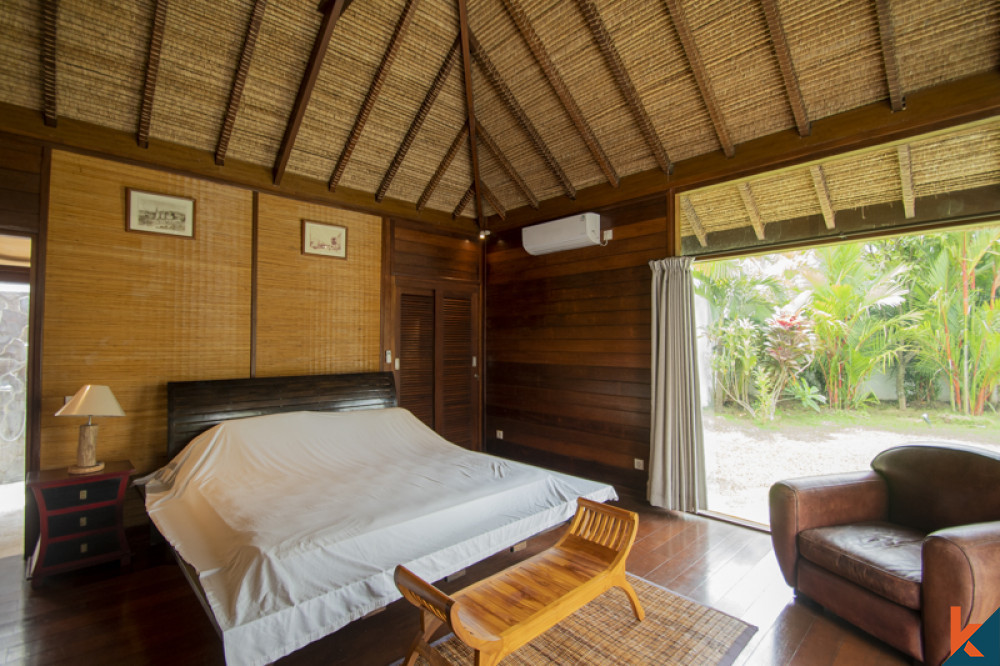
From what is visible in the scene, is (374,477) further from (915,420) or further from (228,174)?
(915,420)

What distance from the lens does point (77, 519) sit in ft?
8.73

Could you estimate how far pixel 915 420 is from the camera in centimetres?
430

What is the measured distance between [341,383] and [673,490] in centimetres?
299

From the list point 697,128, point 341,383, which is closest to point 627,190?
point 697,128

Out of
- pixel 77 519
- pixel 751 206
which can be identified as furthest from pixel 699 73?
pixel 77 519

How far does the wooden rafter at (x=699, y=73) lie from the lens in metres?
2.90

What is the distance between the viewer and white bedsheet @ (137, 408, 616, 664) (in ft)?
5.74

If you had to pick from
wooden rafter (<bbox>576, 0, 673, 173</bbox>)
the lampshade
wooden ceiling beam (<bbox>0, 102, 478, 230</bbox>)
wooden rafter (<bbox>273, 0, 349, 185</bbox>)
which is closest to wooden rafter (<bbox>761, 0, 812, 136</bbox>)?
wooden rafter (<bbox>576, 0, 673, 173</bbox>)

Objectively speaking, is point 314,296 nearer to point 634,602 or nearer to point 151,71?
point 151,71

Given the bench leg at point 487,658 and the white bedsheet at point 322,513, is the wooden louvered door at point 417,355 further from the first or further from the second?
the bench leg at point 487,658

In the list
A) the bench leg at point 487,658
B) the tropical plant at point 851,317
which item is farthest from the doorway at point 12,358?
the tropical plant at point 851,317

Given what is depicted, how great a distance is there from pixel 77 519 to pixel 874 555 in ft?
13.8

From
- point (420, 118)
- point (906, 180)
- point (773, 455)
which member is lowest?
point (773, 455)

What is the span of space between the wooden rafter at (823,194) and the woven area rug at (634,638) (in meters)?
2.73
